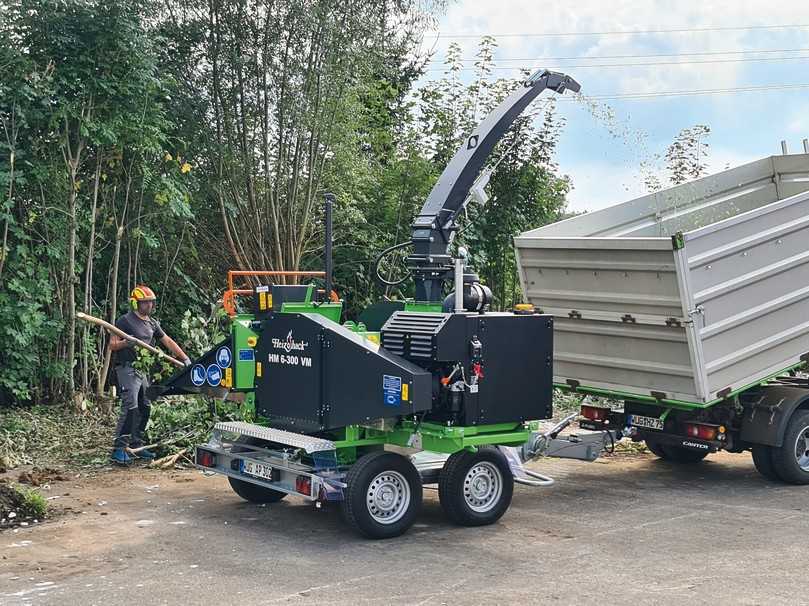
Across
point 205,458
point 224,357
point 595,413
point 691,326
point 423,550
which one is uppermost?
point 691,326

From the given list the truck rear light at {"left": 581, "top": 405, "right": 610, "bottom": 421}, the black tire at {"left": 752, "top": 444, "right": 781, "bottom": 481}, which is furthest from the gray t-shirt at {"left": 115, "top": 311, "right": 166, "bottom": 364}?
the black tire at {"left": 752, "top": 444, "right": 781, "bottom": 481}

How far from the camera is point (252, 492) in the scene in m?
8.90

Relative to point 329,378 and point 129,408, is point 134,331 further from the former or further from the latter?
point 329,378

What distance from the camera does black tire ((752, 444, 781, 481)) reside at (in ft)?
31.9

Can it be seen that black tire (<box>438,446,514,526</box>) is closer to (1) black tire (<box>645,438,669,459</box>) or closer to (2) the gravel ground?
(2) the gravel ground

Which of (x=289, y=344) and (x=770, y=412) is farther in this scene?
(x=770, y=412)

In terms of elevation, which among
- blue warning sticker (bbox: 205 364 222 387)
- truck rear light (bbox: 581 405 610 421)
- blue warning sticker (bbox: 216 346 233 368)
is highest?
blue warning sticker (bbox: 216 346 233 368)

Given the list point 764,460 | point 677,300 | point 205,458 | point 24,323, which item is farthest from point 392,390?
point 24,323

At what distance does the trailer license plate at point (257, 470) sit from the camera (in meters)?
7.94

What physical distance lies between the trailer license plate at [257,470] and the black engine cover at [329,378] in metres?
0.41

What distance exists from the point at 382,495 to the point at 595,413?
3.33m

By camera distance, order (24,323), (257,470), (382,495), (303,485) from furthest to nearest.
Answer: (24,323)
(257,470)
(382,495)
(303,485)

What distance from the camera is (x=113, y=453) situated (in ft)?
34.4

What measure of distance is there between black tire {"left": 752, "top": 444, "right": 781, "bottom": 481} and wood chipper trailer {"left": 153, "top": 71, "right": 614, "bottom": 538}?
6.91ft
